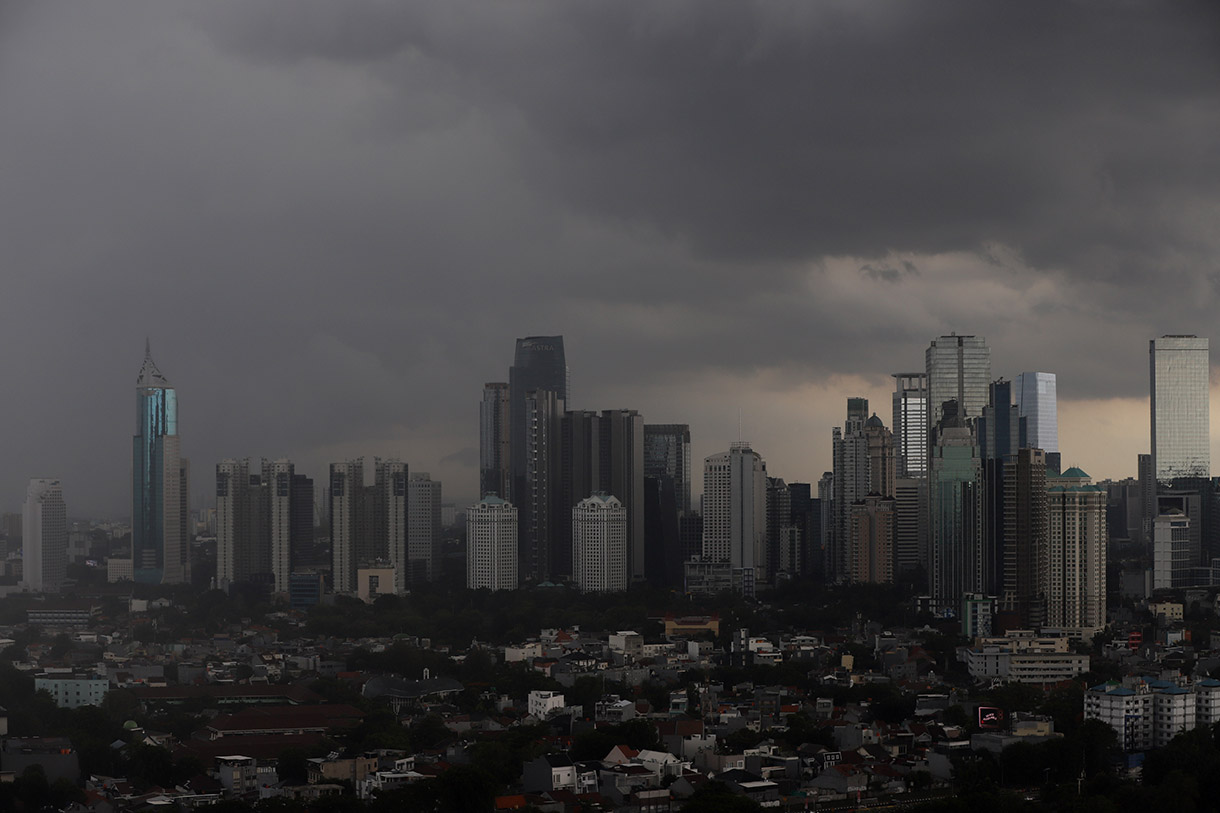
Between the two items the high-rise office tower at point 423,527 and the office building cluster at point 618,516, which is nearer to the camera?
the office building cluster at point 618,516

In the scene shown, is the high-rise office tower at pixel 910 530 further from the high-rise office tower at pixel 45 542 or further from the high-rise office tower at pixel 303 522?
the high-rise office tower at pixel 45 542

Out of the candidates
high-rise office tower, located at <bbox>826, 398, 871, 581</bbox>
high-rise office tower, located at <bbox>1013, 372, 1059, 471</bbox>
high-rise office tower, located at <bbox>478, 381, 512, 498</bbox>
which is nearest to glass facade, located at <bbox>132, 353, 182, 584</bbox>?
high-rise office tower, located at <bbox>478, 381, 512, 498</bbox>

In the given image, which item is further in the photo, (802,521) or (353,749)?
(802,521)

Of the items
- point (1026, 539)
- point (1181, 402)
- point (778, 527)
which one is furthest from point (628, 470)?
point (1181, 402)

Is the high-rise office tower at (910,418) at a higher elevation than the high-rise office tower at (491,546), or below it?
higher

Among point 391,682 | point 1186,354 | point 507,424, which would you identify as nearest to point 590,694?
point 391,682

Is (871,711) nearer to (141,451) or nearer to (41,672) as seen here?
(41,672)

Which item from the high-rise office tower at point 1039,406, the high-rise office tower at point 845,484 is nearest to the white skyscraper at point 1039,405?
the high-rise office tower at point 1039,406
